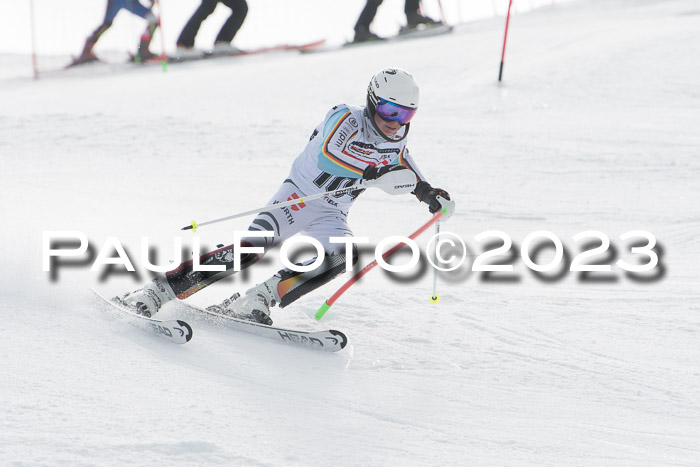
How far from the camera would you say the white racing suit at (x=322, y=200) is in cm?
423

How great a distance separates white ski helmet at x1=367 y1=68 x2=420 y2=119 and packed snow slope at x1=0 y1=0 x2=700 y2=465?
0.95 metres

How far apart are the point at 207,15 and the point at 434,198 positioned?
12.1 meters

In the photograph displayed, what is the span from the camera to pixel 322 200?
4461 millimetres

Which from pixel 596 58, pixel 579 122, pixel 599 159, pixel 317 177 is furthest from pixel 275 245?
pixel 596 58

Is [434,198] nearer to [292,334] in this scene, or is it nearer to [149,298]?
[292,334]

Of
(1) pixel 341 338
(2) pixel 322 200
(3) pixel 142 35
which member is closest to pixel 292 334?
(1) pixel 341 338

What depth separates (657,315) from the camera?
489cm

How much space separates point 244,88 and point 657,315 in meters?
8.44

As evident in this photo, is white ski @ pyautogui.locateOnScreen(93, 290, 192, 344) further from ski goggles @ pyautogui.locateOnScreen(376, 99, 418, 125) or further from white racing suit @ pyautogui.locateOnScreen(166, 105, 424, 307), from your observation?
ski goggles @ pyautogui.locateOnScreen(376, 99, 418, 125)

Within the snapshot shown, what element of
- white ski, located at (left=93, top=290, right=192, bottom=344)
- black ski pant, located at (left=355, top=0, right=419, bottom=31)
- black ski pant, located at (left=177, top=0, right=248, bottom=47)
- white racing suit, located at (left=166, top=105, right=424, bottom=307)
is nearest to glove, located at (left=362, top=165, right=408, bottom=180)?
white racing suit, located at (left=166, top=105, right=424, bottom=307)

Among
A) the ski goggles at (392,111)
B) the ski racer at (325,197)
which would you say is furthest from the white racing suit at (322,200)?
the ski goggles at (392,111)

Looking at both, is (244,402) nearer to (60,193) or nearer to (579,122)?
(60,193)

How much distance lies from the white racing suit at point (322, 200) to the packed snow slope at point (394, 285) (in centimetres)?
25

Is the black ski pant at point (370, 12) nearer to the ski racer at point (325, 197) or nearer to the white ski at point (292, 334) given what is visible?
the ski racer at point (325, 197)
